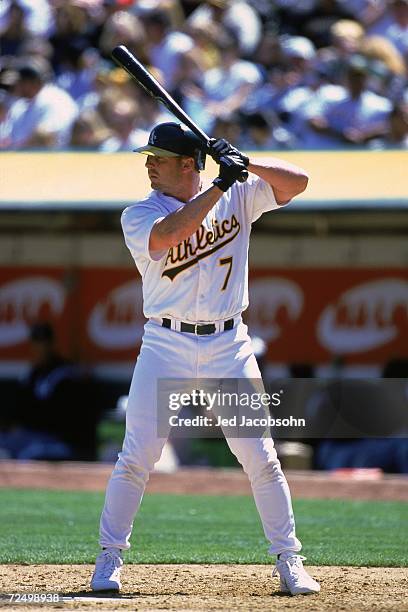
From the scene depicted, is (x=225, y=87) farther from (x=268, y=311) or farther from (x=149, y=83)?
(x=149, y=83)

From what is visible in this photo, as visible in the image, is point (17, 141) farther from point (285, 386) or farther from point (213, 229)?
point (213, 229)

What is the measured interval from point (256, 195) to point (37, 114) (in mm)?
6371

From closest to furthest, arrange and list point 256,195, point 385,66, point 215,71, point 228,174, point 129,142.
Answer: point 228,174 < point 256,195 < point 129,142 < point 385,66 < point 215,71

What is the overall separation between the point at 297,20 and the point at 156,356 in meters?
7.82

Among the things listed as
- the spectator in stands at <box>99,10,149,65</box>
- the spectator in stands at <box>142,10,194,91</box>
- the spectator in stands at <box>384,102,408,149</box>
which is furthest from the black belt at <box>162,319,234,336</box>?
the spectator in stands at <box>99,10,149,65</box>

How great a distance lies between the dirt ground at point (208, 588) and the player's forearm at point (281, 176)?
60.2 inches

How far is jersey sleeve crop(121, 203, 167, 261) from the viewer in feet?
14.2

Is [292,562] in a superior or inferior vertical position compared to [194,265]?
inferior

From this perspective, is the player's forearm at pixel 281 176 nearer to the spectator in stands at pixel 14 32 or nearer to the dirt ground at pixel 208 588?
the dirt ground at pixel 208 588

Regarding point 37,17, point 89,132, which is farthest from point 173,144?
point 37,17

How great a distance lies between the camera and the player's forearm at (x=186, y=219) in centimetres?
419

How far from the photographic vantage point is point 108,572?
4395mm

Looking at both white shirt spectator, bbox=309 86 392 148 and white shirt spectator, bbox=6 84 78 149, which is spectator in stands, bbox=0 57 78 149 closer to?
white shirt spectator, bbox=6 84 78 149

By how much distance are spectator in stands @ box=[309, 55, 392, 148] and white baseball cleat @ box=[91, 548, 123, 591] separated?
5991 millimetres
